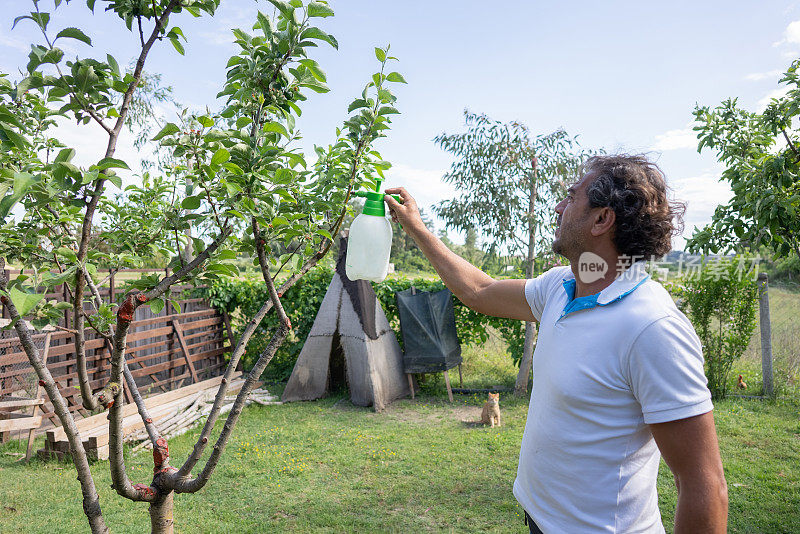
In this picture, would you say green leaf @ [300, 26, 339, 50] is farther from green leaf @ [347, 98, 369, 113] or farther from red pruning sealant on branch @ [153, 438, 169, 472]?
red pruning sealant on branch @ [153, 438, 169, 472]

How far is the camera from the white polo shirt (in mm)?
1250

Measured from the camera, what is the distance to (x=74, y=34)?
1335mm

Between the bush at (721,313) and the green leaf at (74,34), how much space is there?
323 inches

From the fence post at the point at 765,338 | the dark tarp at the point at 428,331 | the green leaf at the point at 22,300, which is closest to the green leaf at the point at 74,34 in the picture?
the green leaf at the point at 22,300

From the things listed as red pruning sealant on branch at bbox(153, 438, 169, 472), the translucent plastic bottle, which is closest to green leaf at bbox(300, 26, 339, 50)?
the translucent plastic bottle

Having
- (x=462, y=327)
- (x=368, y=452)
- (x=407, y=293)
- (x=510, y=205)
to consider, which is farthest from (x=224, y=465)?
(x=510, y=205)

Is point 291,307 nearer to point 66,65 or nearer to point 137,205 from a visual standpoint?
point 137,205

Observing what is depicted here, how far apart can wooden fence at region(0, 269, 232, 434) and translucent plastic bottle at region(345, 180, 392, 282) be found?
359cm

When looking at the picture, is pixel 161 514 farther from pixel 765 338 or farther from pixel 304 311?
pixel 765 338

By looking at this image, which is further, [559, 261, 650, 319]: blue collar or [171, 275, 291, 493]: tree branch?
[171, 275, 291, 493]: tree branch

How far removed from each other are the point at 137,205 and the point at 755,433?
22.9 ft

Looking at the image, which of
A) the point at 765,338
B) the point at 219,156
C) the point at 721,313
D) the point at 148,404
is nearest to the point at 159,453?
the point at 219,156

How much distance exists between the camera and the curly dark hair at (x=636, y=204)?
58.9 inches

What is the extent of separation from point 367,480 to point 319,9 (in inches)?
172
